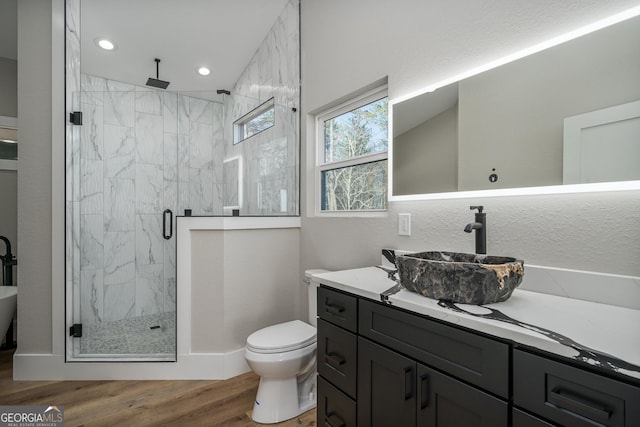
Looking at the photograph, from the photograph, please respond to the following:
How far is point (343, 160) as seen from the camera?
2.21 m

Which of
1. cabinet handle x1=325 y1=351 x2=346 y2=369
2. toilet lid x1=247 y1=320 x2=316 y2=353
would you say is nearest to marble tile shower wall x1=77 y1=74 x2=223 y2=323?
toilet lid x1=247 y1=320 x2=316 y2=353

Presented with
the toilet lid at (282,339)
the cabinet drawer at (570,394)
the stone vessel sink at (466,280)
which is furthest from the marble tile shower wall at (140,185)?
the cabinet drawer at (570,394)

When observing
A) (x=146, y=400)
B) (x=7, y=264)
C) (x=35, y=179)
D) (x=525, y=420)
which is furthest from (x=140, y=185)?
(x=525, y=420)

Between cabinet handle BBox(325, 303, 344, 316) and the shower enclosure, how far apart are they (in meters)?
1.23

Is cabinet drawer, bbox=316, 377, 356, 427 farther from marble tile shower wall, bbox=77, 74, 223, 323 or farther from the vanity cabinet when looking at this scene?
marble tile shower wall, bbox=77, 74, 223, 323

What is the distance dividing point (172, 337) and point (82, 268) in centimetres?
89

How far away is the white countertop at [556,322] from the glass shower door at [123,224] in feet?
6.53

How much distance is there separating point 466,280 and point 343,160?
1.43m

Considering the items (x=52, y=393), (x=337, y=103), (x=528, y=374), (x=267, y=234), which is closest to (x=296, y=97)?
(x=337, y=103)

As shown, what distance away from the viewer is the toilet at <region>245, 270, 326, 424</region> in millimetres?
1693

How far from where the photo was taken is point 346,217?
2072 millimetres

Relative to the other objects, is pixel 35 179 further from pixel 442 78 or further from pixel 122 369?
pixel 442 78

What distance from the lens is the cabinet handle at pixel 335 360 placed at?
4.14 feet

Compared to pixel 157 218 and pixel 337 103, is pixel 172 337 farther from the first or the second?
pixel 337 103
